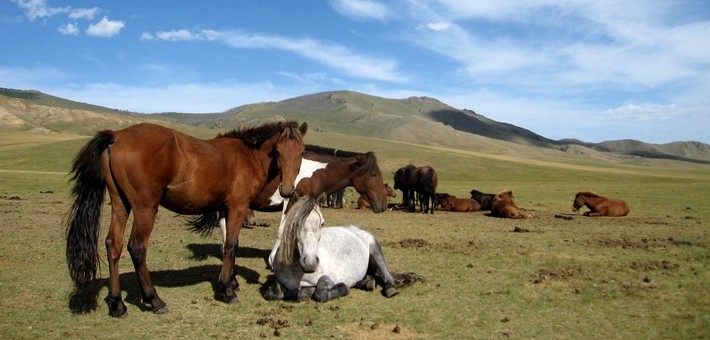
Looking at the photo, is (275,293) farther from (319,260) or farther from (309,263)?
(309,263)

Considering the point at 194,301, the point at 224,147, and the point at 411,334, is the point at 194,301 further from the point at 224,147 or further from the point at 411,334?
the point at 411,334

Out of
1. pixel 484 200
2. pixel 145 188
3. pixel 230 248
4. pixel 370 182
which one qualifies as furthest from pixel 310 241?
pixel 484 200

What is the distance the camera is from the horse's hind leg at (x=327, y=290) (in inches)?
294

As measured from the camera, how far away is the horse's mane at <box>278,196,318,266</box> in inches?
283

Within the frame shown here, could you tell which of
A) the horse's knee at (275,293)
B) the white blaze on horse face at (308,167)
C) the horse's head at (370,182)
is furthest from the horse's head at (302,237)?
the horse's head at (370,182)

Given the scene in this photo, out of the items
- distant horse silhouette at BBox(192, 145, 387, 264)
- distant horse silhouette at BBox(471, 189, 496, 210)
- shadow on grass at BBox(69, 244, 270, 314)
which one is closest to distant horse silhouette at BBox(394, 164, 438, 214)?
distant horse silhouette at BBox(471, 189, 496, 210)

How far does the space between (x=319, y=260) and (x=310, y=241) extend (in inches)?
18.9

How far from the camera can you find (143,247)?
657 centimetres

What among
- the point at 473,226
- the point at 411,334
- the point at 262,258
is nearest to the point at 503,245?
the point at 473,226

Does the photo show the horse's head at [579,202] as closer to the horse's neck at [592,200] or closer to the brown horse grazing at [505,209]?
the horse's neck at [592,200]

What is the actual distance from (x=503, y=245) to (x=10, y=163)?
191ft

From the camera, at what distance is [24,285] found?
26.1ft

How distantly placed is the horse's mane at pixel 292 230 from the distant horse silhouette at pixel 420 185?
16.2m

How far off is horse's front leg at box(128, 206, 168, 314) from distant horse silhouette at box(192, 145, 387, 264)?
2823mm
